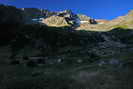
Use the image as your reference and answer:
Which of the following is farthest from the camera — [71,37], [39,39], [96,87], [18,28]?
[71,37]

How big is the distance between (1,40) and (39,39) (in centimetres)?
1469

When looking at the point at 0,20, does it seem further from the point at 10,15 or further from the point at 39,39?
the point at 39,39

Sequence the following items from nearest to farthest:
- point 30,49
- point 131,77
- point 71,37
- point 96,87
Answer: point 96,87 < point 131,77 < point 30,49 < point 71,37

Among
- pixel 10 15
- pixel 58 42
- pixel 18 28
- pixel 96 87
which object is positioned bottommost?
pixel 96 87

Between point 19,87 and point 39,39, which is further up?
point 39,39

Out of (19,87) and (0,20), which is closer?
(19,87)

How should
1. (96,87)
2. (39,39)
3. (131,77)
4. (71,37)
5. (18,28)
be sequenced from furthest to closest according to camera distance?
(71,37) → (18,28) → (39,39) → (131,77) → (96,87)

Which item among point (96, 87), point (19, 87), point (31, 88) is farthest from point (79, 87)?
point (19, 87)

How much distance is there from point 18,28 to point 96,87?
62152 millimetres

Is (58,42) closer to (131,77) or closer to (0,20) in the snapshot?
(0,20)

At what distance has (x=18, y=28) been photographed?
7162 centimetres

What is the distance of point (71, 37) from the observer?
255 feet

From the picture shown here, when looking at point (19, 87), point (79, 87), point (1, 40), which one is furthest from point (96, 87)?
point (1, 40)

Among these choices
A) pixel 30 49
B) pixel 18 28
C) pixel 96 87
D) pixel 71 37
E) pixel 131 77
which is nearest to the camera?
pixel 96 87
